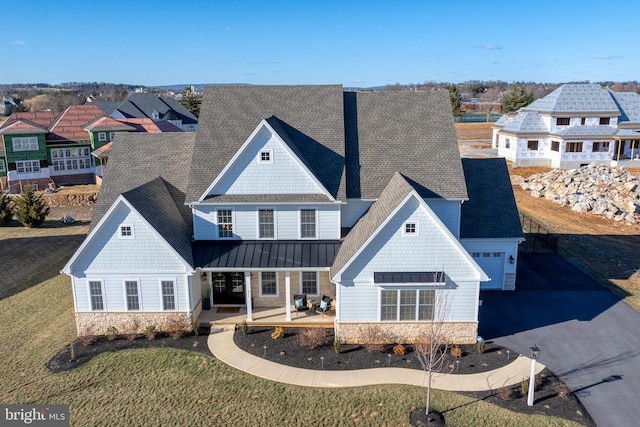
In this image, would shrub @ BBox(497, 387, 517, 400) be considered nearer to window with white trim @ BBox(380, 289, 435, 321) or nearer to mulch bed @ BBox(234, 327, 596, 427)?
mulch bed @ BBox(234, 327, 596, 427)

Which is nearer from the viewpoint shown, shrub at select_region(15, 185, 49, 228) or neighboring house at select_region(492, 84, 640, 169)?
shrub at select_region(15, 185, 49, 228)

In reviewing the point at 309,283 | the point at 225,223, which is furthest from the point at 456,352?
the point at 225,223

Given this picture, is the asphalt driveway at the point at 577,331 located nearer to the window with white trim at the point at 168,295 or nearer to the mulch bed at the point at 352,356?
the mulch bed at the point at 352,356

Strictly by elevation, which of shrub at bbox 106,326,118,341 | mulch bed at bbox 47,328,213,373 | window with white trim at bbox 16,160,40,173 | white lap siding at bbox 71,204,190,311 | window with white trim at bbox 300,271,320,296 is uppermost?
window with white trim at bbox 16,160,40,173

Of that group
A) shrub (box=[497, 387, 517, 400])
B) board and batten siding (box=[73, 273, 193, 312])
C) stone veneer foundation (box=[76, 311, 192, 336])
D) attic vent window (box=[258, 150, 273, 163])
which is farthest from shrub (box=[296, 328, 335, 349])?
attic vent window (box=[258, 150, 273, 163])

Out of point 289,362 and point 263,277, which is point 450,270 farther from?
point 263,277

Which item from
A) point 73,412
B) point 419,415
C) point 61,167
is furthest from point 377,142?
point 61,167

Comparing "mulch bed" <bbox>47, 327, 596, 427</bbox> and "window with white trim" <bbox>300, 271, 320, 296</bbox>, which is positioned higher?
"window with white trim" <bbox>300, 271, 320, 296</bbox>
